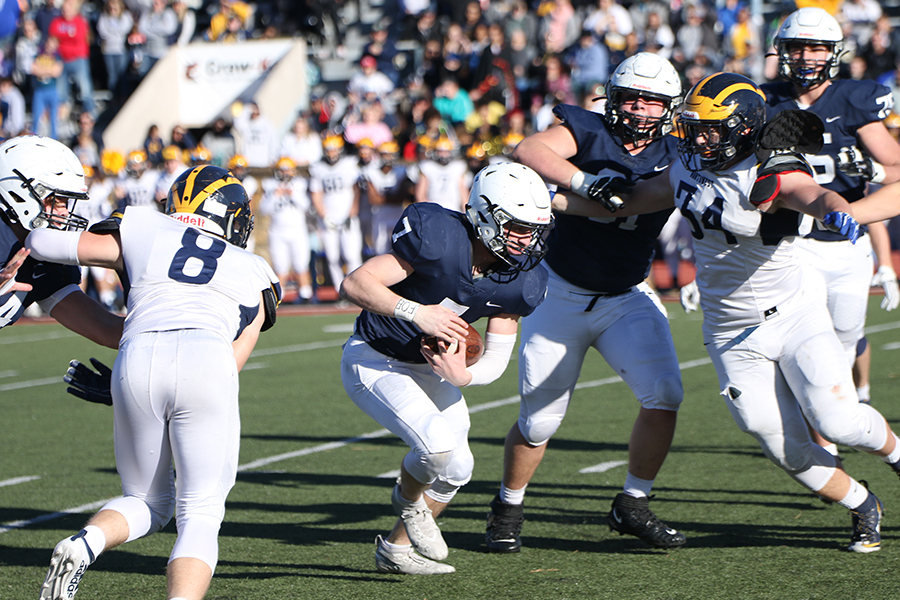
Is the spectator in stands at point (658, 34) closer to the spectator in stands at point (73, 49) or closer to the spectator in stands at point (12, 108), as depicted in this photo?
the spectator in stands at point (73, 49)

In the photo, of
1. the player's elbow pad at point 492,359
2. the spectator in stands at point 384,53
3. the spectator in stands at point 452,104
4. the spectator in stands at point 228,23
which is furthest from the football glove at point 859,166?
the spectator in stands at point 228,23

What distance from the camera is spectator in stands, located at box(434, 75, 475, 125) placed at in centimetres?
1531

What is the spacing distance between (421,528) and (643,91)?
6.19 ft

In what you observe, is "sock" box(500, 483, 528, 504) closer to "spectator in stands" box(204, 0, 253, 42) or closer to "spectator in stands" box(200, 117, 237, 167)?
"spectator in stands" box(200, 117, 237, 167)

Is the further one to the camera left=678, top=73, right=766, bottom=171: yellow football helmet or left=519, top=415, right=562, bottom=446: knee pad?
left=519, top=415, right=562, bottom=446: knee pad

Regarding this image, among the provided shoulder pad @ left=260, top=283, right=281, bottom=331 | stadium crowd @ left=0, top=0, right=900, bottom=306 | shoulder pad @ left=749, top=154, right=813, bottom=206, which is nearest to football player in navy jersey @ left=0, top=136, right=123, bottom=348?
shoulder pad @ left=260, top=283, right=281, bottom=331

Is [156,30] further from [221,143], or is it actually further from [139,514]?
[139,514]

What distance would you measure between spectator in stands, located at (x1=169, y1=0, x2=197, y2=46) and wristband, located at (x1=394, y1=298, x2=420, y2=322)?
1662cm

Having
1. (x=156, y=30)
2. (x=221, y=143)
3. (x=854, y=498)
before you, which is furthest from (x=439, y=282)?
(x=156, y=30)

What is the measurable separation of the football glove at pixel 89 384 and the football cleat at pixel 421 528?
1.10 metres

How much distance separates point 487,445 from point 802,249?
2161 millimetres

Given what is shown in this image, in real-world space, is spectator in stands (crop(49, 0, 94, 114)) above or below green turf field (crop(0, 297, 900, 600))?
below

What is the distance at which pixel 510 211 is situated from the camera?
3.65m

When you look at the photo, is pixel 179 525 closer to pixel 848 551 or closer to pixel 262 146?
pixel 848 551
